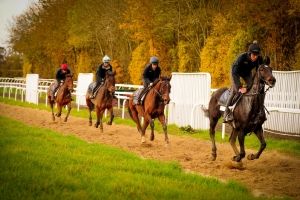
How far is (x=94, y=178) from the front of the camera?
22.3ft

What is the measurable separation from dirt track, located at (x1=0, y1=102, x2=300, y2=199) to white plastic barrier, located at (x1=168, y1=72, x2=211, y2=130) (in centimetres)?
164

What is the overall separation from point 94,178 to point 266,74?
151 inches

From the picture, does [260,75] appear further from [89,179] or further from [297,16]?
[297,16]

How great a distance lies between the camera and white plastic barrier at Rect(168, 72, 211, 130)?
14844mm

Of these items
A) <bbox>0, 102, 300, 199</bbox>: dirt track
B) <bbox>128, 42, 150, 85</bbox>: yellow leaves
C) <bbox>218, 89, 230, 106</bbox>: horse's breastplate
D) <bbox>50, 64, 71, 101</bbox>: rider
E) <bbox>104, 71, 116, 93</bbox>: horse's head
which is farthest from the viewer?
<bbox>128, 42, 150, 85</bbox>: yellow leaves

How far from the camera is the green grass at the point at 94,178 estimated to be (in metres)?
5.90

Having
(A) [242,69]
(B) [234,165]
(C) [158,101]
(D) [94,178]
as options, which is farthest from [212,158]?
(D) [94,178]

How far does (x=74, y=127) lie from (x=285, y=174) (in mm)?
9715

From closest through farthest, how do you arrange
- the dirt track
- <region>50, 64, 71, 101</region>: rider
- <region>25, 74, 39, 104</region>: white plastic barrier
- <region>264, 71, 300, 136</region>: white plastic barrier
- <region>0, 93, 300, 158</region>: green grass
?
the dirt track → <region>0, 93, 300, 158</region>: green grass → <region>264, 71, 300, 136</region>: white plastic barrier → <region>50, 64, 71, 101</region>: rider → <region>25, 74, 39, 104</region>: white plastic barrier

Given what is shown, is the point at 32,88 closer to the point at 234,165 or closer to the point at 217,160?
the point at 217,160

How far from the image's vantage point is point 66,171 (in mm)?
7129

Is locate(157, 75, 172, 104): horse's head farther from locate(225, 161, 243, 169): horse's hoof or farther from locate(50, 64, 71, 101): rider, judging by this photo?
locate(50, 64, 71, 101): rider

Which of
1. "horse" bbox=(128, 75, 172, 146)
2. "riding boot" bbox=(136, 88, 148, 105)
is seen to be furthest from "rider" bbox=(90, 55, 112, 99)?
"horse" bbox=(128, 75, 172, 146)

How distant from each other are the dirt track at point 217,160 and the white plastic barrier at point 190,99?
164cm
